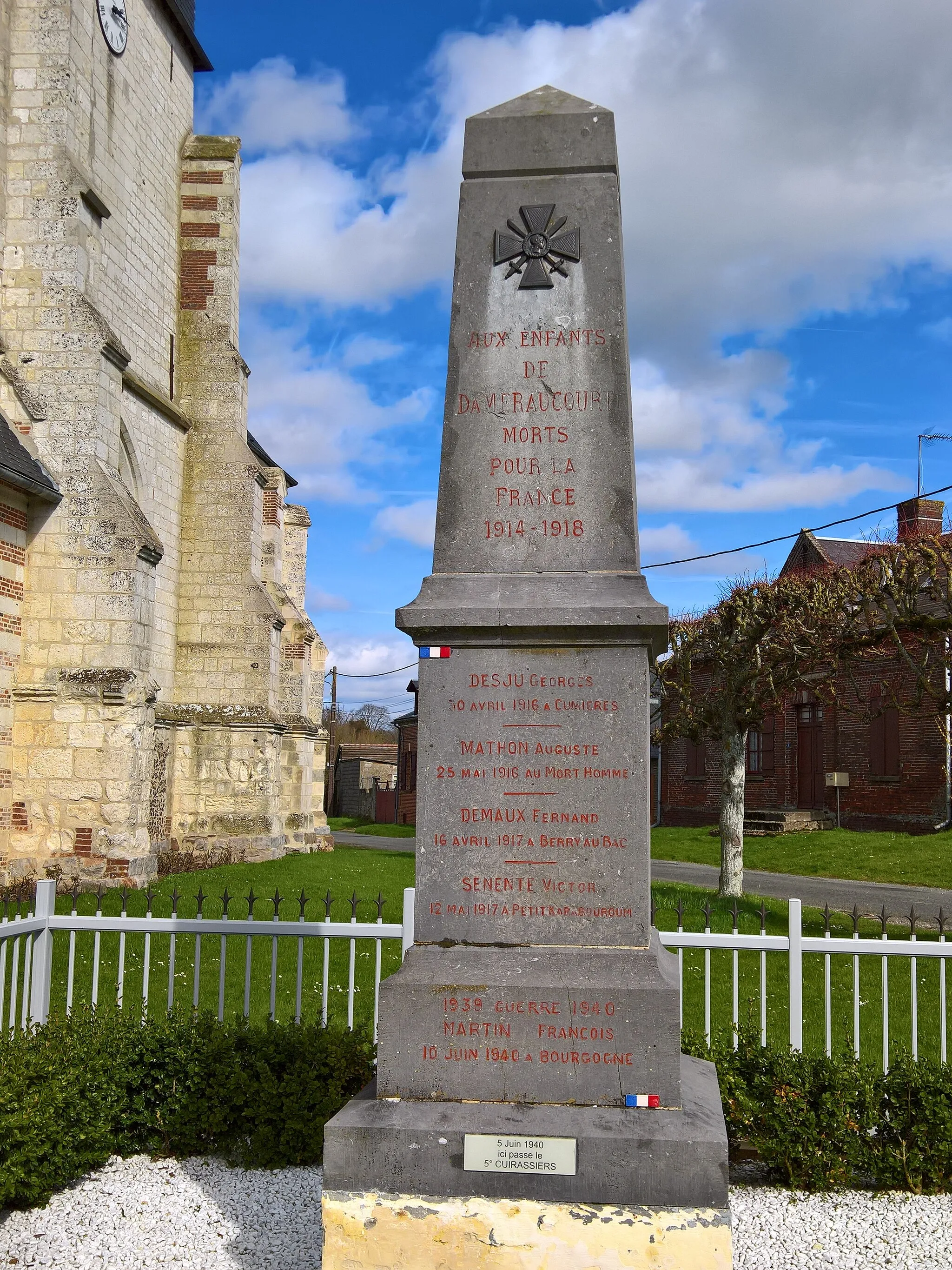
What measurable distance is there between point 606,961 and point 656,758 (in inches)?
1250

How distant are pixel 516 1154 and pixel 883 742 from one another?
→ 24247 millimetres

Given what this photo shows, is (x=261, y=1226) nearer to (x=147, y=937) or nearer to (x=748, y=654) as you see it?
(x=147, y=937)

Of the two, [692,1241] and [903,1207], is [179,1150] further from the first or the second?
[903,1207]

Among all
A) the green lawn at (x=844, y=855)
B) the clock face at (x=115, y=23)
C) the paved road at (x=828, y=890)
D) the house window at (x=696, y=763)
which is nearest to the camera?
the paved road at (x=828, y=890)

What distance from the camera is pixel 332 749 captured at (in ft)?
208

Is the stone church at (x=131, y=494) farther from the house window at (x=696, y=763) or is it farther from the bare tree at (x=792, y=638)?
the house window at (x=696, y=763)

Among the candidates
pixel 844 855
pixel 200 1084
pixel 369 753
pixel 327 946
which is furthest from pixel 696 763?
pixel 200 1084

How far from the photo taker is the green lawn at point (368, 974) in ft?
23.8

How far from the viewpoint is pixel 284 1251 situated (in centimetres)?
424

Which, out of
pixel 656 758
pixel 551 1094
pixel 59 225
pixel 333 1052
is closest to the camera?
pixel 551 1094

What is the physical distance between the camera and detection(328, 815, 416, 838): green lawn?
119 feet

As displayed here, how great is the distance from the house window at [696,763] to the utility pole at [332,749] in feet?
71.9

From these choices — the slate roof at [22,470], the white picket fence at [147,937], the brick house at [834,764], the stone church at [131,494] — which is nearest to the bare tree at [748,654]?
the brick house at [834,764]

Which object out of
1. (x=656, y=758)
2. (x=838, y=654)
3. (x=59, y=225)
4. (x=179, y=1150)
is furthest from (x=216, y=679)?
(x=656, y=758)
